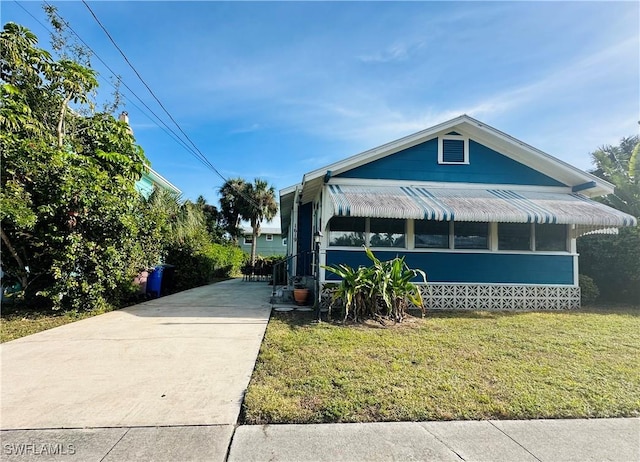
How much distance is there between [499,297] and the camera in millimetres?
9562

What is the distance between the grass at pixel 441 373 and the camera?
340 centimetres

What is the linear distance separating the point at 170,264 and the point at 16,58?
827 cm

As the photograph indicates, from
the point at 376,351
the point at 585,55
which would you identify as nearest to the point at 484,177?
the point at 585,55

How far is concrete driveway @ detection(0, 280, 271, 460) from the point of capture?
318 centimetres

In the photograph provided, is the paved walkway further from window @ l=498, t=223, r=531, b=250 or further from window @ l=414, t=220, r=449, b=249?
window @ l=498, t=223, r=531, b=250

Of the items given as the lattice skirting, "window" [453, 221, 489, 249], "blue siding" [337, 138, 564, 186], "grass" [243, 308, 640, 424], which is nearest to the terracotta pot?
"grass" [243, 308, 640, 424]

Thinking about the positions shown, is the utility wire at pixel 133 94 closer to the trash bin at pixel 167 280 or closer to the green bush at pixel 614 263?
the trash bin at pixel 167 280

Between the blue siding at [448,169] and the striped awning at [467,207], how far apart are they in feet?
1.73

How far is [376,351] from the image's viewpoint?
5285mm

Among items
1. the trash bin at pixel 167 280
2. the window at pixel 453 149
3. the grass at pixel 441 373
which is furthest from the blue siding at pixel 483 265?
the trash bin at pixel 167 280

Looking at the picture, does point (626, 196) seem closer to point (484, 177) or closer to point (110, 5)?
point (484, 177)

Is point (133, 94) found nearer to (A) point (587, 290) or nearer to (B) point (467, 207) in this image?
(B) point (467, 207)

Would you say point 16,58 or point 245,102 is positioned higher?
point 245,102

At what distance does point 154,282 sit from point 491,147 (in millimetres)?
11853
